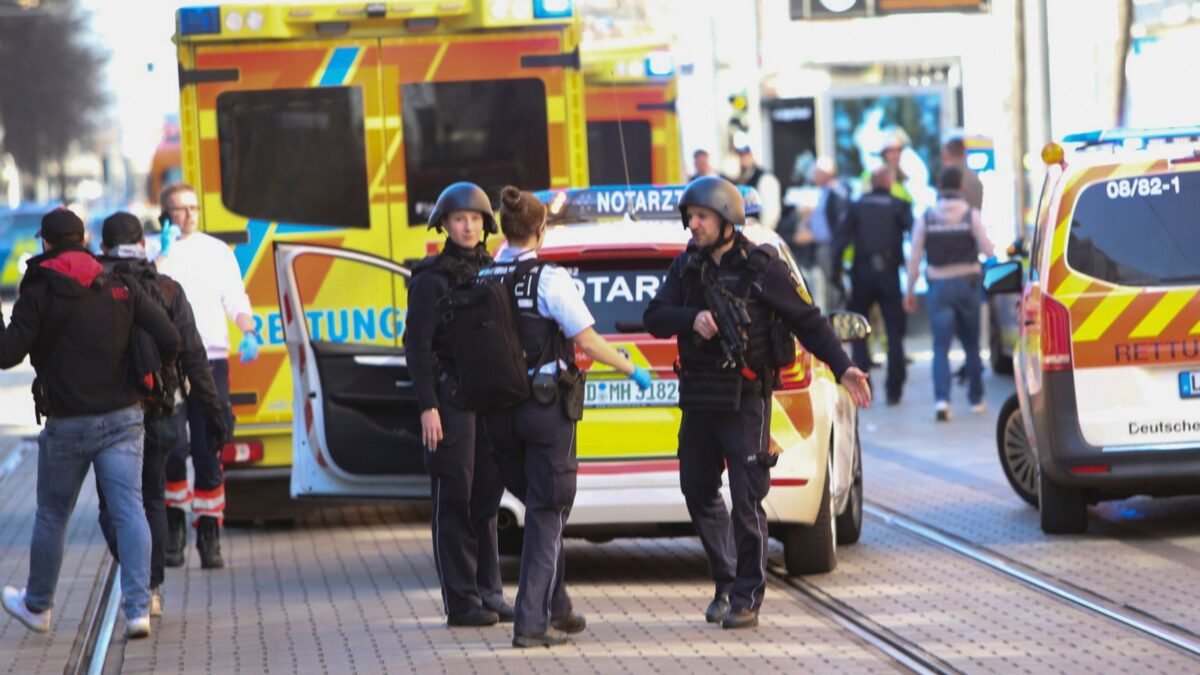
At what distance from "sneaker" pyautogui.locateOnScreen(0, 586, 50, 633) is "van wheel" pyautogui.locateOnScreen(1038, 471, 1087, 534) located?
14.9 feet

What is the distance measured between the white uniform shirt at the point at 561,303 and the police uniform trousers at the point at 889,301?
10.6m

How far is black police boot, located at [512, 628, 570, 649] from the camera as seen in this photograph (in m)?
8.55

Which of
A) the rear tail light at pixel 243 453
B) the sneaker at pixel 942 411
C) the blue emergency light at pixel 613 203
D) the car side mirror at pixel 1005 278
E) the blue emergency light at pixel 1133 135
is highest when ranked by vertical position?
the blue emergency light at pixel 1133 135

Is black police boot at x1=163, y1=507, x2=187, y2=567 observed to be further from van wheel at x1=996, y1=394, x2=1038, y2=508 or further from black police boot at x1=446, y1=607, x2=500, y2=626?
van wheel at x1=996, y1=394, x2=1038, y2=508

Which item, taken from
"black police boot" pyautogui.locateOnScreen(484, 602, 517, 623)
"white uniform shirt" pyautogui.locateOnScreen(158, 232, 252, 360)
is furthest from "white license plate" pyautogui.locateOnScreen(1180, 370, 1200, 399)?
"white uniform shirt" pyautogui.locateOnScreen(158, 232, 252, 360)

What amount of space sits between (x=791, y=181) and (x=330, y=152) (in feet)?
68.1

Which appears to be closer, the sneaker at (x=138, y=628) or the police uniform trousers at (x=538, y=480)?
the police uniform trousers at (x=538, y=480)

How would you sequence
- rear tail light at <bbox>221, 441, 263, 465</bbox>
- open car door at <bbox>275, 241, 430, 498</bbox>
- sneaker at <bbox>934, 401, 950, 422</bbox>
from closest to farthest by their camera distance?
open car door at <bbox>275, 241, 430, 498</bbox> < rear tail light at <bbox>221, 441, 263, 465</bbox> < sneaker at <bbox>934, 401, 950, 422</bbox>

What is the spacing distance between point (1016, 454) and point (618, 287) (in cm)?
A: 342

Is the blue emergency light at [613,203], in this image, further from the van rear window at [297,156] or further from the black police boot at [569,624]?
the black police boot at [569,624]

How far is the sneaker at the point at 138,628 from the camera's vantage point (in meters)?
9.21

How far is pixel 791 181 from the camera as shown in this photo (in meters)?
33.6

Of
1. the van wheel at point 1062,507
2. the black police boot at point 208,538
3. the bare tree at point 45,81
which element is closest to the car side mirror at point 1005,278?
the van wheel at point 1062,507

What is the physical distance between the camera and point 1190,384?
35.1 ft
